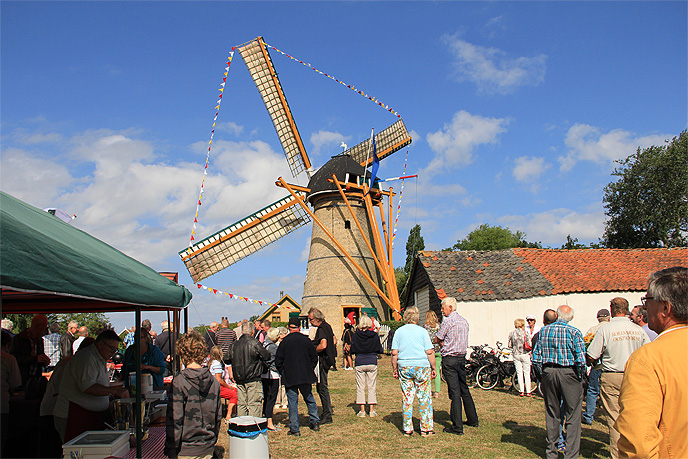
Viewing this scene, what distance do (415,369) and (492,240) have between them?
175 feet

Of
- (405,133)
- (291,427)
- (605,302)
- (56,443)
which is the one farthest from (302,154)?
(56,443)

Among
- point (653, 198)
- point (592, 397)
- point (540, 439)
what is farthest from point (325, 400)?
point (653, 198)

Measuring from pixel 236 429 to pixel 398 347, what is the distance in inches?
118

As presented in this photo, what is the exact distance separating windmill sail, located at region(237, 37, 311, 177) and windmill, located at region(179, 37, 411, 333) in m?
1.53

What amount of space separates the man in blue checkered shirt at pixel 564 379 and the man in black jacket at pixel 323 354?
3.70 meters

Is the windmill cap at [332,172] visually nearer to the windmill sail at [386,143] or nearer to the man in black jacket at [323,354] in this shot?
the windmill sail at [386,143]

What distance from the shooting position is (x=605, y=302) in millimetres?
15852

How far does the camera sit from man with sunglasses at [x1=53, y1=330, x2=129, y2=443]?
4992 mm

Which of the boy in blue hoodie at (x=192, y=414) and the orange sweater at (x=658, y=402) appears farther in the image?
the boy in blue hoodie at (x=192, y=414)

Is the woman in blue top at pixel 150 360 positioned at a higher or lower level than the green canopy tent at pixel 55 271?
lower

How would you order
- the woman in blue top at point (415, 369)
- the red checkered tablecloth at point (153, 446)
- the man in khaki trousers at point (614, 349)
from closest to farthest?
1. the man in khaki trousers at point (614, 349)
2. the red checkered tablecloth at point (153, 446)
3. the woman in blue top at point (415, 369)

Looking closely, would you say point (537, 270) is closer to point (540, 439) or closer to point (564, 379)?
point (540, 439)

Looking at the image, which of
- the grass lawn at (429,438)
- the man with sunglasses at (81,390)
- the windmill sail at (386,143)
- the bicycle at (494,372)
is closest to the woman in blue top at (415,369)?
the grass lawn at (429,438)

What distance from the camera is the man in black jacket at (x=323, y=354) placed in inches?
328
